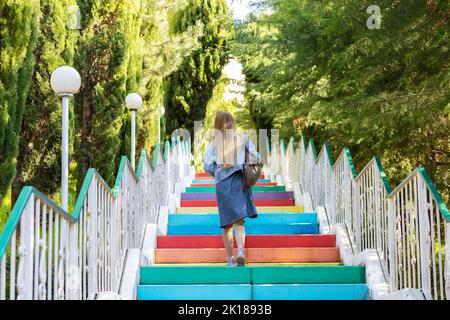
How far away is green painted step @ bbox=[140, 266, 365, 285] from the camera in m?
5.55

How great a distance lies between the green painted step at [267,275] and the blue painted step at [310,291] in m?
0.22

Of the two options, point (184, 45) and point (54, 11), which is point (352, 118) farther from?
point (184, 45)

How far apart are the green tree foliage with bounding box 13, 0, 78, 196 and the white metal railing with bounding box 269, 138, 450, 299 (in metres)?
3.65

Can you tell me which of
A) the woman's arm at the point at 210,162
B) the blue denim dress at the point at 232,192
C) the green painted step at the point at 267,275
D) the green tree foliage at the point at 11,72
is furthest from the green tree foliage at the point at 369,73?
the green tree foliage at the point at 11,72

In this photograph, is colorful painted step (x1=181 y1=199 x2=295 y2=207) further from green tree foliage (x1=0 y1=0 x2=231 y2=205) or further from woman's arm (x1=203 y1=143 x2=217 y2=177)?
woman's arm (x1=203 y1=143 x2=217 y2=177)

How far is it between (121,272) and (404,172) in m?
6.01

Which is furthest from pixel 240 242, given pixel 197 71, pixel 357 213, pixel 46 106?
pixel 197 71

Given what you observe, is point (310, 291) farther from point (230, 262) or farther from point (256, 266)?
Result: point (230, 262)

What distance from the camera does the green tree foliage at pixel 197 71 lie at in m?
19.9

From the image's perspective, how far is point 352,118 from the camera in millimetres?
7082

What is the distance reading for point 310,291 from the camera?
207 inches

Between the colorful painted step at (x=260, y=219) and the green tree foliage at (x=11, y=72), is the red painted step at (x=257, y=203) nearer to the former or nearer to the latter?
the colorful painted step at (x=260, y=219)
